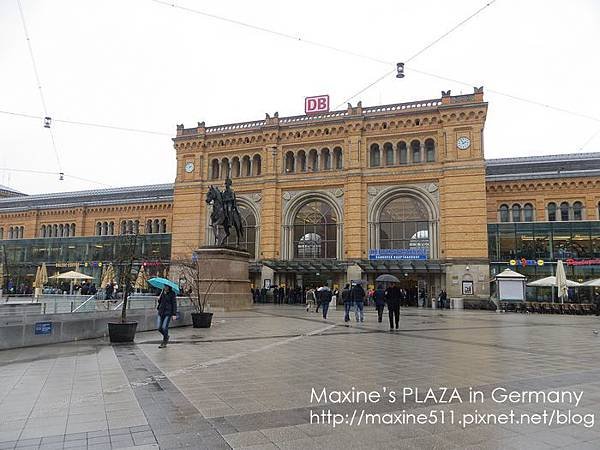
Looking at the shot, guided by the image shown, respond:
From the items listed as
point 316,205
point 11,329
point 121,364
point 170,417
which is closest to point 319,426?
point 170,417

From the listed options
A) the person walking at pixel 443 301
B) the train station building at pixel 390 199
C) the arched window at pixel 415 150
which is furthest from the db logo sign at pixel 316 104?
the person walking at pixel 443 301

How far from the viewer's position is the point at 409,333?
16406mm

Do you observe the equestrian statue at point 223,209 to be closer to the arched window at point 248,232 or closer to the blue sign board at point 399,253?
the blue sign board at point 399,253

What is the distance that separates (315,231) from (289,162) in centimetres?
771

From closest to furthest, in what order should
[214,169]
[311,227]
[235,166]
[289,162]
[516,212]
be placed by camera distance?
[516,212], [311,227], [289,162], [235,166], [214,169]

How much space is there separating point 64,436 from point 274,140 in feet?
140

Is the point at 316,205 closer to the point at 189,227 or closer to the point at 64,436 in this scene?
the point at 189,227

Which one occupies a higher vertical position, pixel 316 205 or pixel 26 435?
pixel 316 205

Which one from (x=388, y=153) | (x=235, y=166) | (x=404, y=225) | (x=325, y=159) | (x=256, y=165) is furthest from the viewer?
(x=235, y=166)

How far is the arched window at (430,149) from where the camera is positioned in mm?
42000

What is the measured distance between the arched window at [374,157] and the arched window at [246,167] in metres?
12.8

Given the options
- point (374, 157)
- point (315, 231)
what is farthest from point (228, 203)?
point (374, 157)

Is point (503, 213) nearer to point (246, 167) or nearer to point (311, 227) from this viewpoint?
point (311, 227)

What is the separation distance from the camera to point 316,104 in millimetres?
46500
